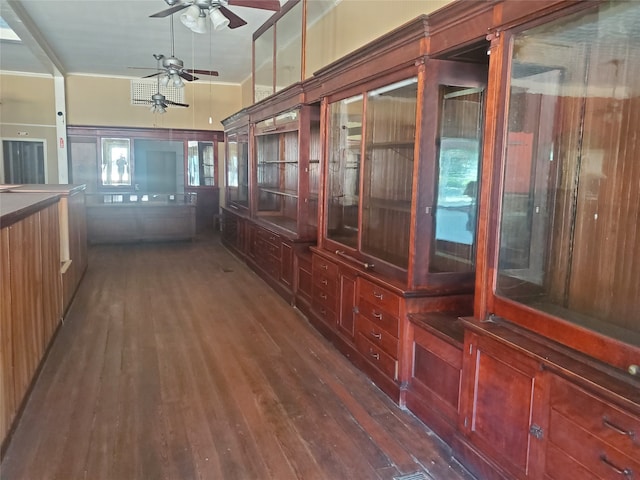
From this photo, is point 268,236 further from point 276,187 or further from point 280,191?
point 276,187

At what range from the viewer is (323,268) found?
14.5 feet

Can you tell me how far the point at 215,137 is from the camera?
36.4 feet

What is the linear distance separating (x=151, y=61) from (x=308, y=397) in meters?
7.84

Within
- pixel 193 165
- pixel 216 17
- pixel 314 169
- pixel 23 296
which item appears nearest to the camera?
pixel 23 296

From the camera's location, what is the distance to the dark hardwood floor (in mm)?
2457

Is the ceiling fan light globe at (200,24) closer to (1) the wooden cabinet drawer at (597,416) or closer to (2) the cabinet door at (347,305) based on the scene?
(2) the cabinet door at (347,305)

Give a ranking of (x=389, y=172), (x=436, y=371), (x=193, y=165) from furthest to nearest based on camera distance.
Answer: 1. (x=193, y=165)
2. (x=389, y=172)
3. (x=436, y=371)

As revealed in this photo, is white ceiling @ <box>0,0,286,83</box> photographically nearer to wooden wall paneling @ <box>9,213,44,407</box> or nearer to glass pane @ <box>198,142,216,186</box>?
glass pane @ <box>198,142,216,186</box>

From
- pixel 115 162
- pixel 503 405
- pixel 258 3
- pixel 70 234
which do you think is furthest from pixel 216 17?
pixel 115 162

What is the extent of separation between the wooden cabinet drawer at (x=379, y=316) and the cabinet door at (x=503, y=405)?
74 centimetres

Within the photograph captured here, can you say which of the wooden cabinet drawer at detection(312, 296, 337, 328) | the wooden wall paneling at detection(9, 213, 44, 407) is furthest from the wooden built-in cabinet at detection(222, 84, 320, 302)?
the wooden wall paneling at detection(9, 213, 44, 407)

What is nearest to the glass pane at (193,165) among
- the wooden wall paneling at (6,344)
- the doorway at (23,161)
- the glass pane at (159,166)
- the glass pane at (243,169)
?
the glass pane at (159,166)

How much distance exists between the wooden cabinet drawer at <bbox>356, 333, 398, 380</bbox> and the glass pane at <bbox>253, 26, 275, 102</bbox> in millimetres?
4813

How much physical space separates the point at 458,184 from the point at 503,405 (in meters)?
A: 1.48
